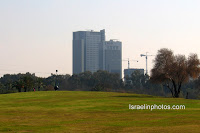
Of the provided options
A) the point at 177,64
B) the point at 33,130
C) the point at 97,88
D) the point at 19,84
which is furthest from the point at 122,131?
Answer: the point at 97,88

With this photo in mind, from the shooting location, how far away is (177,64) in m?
92.9

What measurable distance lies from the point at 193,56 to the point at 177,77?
621 centimetres

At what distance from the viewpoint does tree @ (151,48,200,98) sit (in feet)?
303

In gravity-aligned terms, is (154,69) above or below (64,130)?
above

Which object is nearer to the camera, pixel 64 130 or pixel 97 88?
pixel 64 130

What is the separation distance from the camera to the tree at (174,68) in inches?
3642

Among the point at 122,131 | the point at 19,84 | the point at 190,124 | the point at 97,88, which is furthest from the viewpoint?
the point at 97,88

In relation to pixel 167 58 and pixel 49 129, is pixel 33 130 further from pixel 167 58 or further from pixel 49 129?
pixel 167 58

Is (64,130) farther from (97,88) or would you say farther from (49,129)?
(97,88)

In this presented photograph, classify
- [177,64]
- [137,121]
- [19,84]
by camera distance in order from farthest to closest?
[19,84], [177,64], [137,121]

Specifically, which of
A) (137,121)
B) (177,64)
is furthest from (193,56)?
(137,121)

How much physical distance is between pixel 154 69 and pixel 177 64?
5611 mm

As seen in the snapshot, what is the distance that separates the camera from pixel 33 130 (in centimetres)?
2925

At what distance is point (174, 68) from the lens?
92312mm
